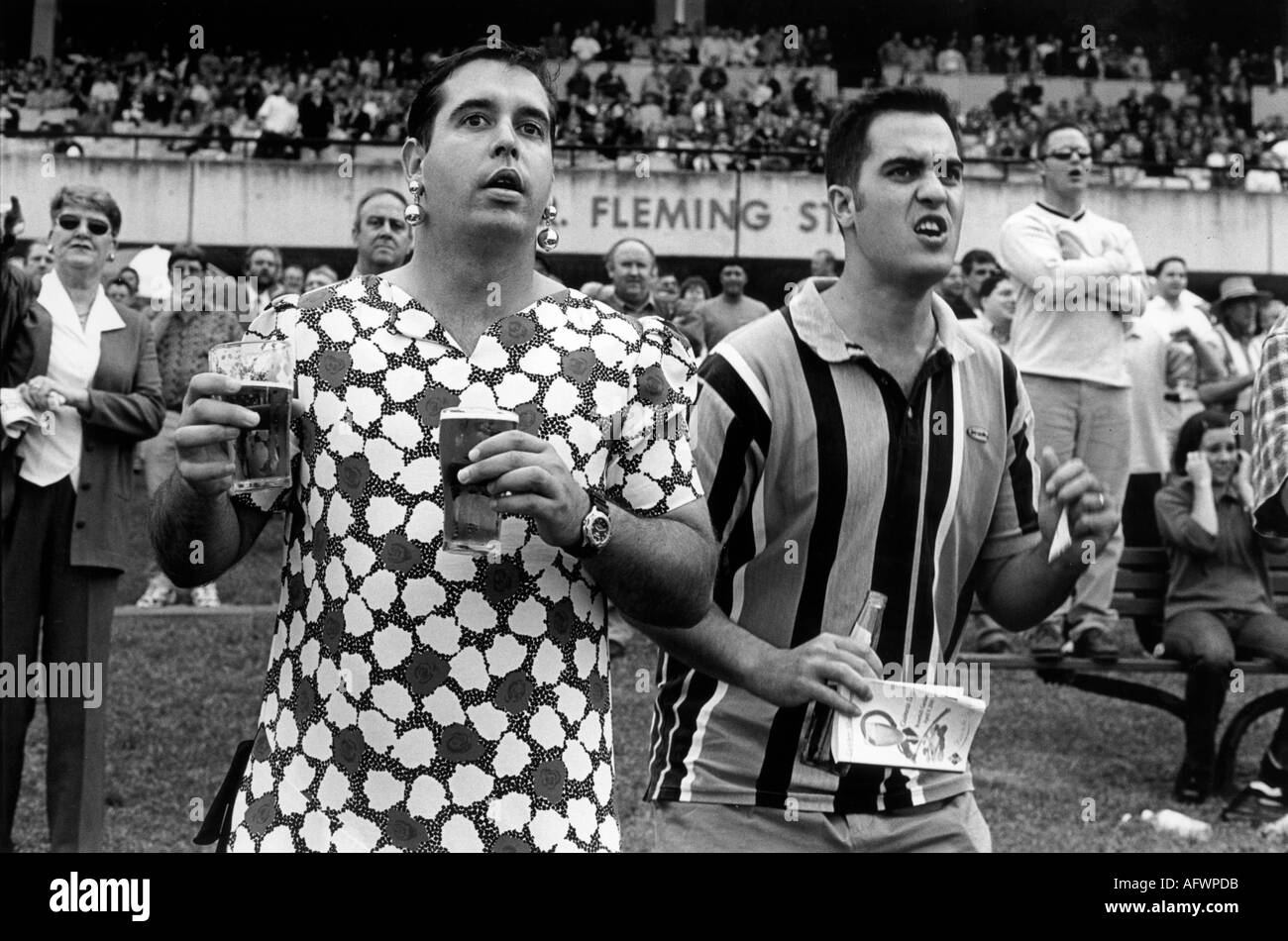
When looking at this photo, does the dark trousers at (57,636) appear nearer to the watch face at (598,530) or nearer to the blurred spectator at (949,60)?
the watch face at (598,530)

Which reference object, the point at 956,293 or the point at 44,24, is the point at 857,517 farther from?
the point at 44,24

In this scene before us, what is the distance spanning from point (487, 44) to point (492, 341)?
1.79ft

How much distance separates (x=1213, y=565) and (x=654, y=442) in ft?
18.5

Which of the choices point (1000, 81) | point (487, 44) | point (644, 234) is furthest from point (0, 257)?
point (1000, 81)

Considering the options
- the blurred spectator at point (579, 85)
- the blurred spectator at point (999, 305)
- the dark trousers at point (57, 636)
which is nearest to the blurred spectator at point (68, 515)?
the dark trousers at point (57, 636)

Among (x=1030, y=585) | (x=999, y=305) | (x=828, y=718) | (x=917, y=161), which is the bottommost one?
(x=828, y=718)

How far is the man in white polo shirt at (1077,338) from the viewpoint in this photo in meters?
7.85

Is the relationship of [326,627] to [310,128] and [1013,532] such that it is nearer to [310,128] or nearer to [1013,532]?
[1013,532]

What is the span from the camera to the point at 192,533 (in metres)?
2.63

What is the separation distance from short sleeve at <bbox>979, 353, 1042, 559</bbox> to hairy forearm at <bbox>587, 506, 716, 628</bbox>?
92 cm

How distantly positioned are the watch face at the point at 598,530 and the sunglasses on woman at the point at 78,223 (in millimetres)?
3918

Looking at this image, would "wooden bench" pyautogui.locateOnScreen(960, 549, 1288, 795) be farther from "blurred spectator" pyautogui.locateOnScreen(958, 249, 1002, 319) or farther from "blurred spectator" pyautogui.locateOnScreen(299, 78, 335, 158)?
"blurred spectator" pyautogui.locateOnScreen(299, 78, 335, 158)

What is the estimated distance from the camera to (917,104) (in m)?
3.55

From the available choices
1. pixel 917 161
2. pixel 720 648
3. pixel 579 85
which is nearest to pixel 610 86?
pixel 579 85
